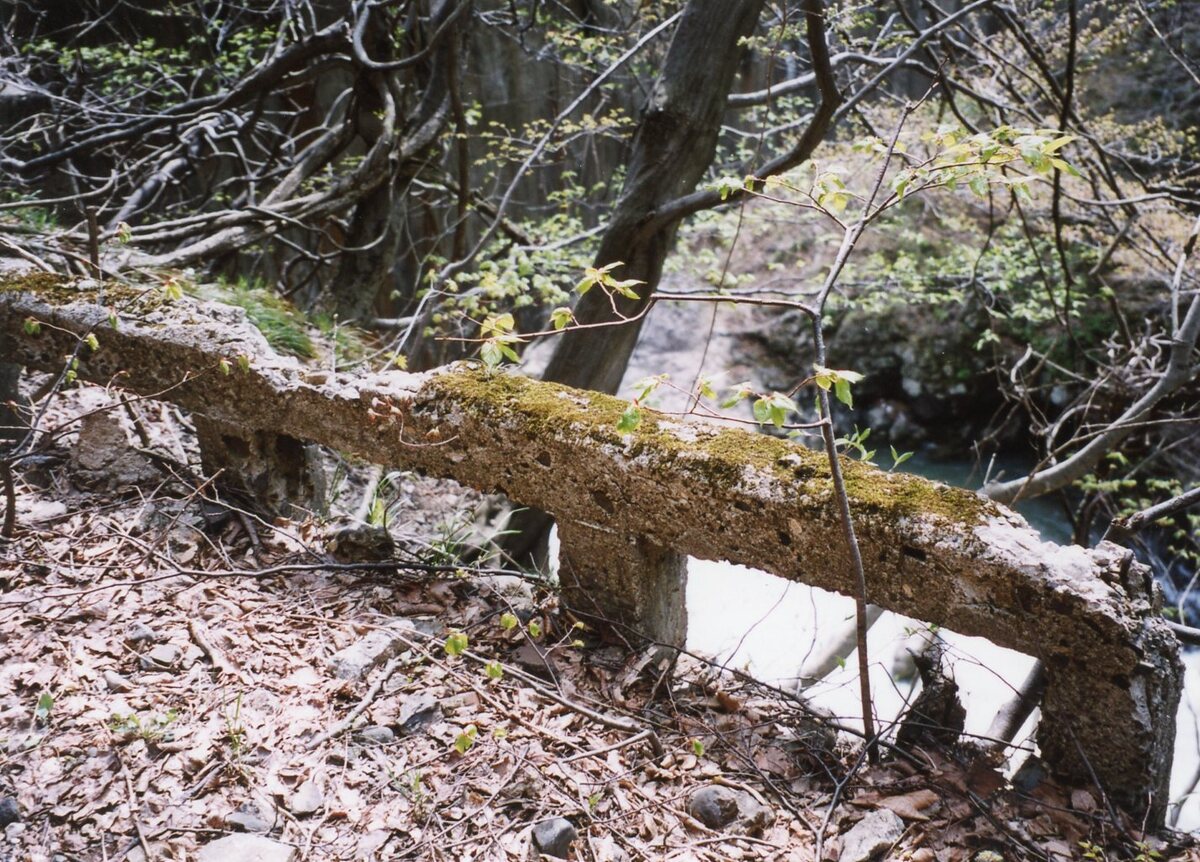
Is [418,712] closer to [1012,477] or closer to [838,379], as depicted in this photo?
[838,379]

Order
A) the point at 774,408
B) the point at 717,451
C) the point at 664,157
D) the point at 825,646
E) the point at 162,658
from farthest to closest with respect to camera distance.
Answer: the point at 825,646
the point at 664,157
the point at 162,658
the point at 717,451
the point at 774,408

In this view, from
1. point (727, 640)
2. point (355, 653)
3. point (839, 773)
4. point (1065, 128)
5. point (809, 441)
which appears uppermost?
point (1065, 128)

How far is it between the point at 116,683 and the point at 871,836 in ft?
7.31

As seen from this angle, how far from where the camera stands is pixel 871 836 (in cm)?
209

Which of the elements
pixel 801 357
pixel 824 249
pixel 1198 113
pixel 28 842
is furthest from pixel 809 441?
pixel 28 842

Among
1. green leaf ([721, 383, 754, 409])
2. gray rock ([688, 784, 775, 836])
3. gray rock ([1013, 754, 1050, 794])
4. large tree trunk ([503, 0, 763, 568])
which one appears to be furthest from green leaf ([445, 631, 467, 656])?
large tree trunk ([503, 0, 763, 568])

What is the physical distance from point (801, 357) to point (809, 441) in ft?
8.69

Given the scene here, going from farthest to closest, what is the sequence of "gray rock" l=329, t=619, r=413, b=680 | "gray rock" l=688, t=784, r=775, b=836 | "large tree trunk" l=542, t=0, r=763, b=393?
"large tree trunk" l=542, t=0, r=763, b=393 < "gray rock" l=329, t=619, r=413, b=680 < "gray rock" l=688, t=784, r=775, b=836

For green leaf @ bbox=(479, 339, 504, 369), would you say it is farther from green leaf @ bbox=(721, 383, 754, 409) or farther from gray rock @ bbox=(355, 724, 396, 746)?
gray rock @ bbox=(355, 724, 396, 746)

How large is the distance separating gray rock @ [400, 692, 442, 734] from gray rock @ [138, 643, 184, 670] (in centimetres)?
76

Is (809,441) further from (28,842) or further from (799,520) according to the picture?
(28,842)

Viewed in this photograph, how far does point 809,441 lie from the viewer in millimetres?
10570

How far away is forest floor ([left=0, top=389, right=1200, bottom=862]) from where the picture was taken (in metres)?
2.03

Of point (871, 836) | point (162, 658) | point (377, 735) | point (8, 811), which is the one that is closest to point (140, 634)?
point (162, 658)
